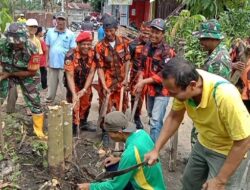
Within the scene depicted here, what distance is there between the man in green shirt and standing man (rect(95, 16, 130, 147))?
104 inches

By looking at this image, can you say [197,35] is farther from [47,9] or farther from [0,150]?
[47,9]

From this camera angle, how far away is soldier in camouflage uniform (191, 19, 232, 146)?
413cm

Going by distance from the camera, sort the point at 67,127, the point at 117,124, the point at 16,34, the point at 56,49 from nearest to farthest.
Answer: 1. the point at 117,124
2. the point at 67,127
3. the point at 16,34
4. the point at 56,49

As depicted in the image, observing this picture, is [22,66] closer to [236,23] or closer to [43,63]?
[236,23]

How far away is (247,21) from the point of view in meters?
5.69

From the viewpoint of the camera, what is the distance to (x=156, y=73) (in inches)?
216

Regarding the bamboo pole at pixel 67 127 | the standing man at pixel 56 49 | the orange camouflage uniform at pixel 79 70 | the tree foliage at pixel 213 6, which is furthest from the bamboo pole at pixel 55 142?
the standing man at pixel 56 49

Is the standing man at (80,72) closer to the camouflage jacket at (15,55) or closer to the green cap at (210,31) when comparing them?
the camouflage jacket at (15,55)

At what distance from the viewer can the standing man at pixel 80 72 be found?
611cm

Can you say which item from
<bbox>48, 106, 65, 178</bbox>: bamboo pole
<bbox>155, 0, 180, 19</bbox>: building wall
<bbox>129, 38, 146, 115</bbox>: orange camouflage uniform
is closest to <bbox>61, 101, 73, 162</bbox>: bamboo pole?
<bbox>48, 106, 65, 178</bbox>: bamboo pole

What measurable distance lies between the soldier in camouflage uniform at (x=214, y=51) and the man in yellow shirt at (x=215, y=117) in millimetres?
1018

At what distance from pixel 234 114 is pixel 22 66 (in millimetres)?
3616

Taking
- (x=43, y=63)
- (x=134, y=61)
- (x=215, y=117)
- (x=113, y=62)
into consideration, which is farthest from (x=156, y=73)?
(x=43, y=63)

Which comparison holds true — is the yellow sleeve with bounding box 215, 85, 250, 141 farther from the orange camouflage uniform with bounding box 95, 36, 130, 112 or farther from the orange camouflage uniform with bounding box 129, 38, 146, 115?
the orange camouflage uniform with bounding box 129, 38, 146, 115
